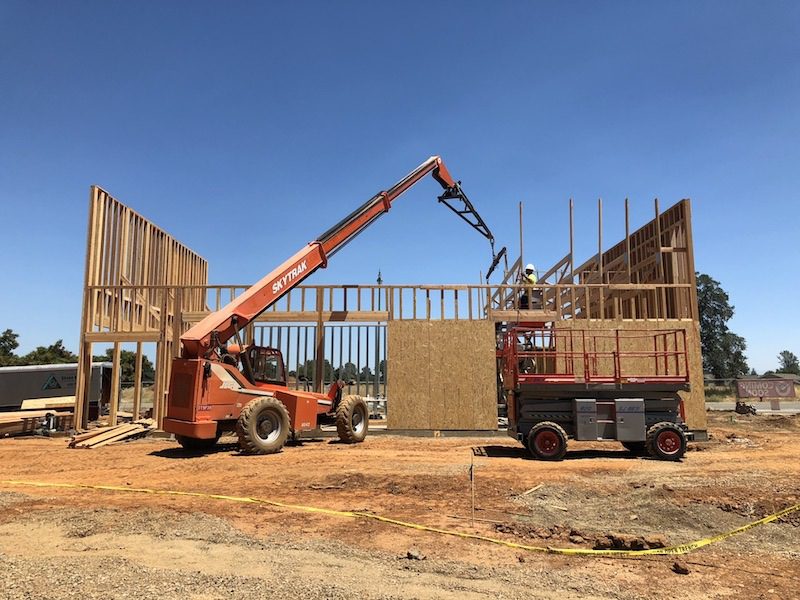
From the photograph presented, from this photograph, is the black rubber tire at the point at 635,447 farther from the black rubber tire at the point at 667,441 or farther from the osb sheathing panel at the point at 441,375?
the osb sheathing panel at the point at 441,375

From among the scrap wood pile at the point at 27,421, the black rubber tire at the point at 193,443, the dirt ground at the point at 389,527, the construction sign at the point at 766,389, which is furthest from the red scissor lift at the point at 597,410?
the construction sign at the point at 766,389

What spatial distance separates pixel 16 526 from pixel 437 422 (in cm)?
1129

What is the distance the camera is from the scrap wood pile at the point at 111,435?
1332 centimetres

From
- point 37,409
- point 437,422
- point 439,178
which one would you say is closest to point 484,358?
point 437,422

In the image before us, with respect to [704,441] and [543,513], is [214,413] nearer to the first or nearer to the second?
[543,513]

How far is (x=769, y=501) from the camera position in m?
7.50

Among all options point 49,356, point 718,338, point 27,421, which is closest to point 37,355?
point 49,356

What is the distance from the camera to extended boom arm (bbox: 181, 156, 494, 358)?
445 inches

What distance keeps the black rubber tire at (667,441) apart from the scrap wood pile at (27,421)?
52.7ft

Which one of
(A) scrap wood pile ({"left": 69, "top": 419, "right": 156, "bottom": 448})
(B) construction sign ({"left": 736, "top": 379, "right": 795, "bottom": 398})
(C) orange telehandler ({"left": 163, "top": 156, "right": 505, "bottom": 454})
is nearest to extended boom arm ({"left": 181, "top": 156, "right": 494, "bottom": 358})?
(C) orange telehandler ({"left": 163, "top": 156, "right": 505, "bottom": 454})

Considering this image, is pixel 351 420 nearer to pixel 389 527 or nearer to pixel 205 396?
pixel 205 396

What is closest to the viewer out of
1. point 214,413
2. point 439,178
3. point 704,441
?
point 214,413

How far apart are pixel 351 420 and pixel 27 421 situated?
989cm

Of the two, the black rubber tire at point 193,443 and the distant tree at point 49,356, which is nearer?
the black rubber tire at point 193,443
